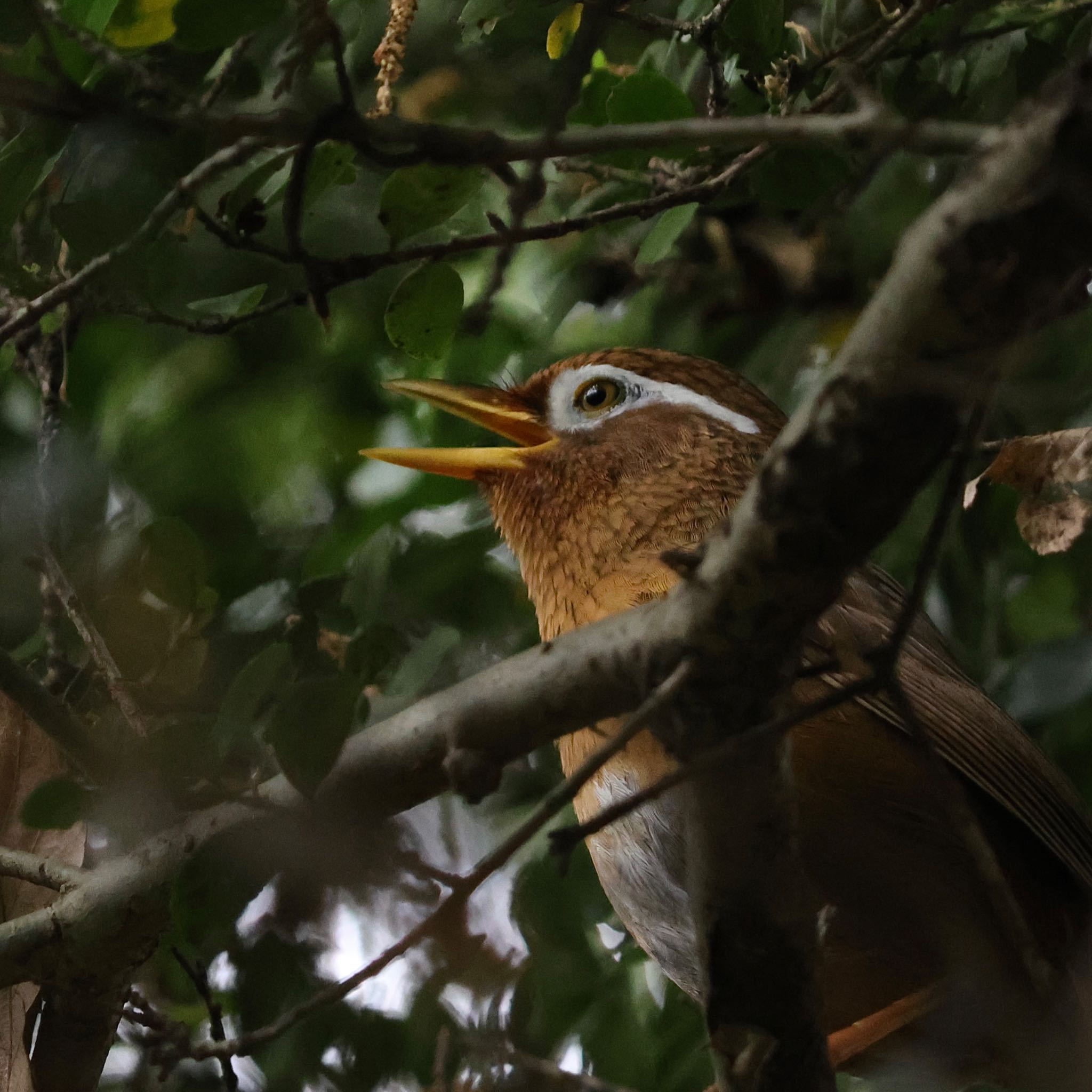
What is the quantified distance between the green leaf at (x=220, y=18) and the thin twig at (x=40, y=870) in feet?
4.92

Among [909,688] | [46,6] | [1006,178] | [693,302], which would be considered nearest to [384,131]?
[1006,178]

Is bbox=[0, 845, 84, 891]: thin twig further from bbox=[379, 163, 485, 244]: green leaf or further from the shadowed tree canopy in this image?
bbox=[379, 163, 485, 244]: green leaf

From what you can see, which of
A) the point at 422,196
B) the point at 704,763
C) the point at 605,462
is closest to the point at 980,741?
the point at 605,462

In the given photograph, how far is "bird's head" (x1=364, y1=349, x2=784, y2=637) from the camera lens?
3.27 metres

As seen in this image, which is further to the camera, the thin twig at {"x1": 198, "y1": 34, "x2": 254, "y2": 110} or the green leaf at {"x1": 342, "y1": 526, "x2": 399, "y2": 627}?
the green leaf at {"x1": 342, "y1": 526, "x2": 399, "y2": 627}

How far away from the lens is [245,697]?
230 cm

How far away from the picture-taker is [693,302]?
202 inches

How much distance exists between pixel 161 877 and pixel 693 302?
334 centimetres

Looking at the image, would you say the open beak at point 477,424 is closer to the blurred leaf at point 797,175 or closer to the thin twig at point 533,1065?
the blurred leaf at point 797,175

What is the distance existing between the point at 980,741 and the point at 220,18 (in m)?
2.09

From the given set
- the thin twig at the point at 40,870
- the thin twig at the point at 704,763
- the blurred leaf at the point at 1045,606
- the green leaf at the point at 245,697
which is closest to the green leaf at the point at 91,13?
the green leaf at the point at 245,697

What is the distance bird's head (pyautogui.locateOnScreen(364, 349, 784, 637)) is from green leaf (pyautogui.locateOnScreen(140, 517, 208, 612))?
81cm

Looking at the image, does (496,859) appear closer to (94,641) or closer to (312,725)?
(312,725)

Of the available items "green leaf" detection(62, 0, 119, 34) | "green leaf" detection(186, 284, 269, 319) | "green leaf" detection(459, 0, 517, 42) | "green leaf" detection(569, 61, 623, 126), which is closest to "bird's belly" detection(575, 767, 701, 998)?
"green leaf" detection(186, 284, 269, 319)
